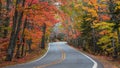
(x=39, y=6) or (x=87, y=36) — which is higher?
(x=39, y=6)

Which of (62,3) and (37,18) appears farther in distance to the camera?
(37,18)

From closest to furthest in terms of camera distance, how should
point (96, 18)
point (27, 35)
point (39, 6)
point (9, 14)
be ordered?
point (39, 6) → point (9, 14) → point (27, 35) → point (96, 18)

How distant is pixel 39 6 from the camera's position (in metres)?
24.5

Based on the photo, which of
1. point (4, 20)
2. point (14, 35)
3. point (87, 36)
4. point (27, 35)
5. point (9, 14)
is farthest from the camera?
point (87, 36)

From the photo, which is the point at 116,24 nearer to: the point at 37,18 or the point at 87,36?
the point at 37,18

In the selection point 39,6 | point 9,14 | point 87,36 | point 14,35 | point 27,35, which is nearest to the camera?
point 39,6

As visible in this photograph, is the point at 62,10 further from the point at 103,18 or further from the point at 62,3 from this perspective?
the point at 103,18

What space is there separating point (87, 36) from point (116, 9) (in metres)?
23.2

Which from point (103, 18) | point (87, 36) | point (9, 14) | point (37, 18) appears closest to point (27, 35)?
point (37, 18)

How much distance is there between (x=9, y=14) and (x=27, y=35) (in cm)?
541

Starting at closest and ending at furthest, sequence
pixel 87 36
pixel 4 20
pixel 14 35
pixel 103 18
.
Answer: pixel 14 35
pixel 4 20
pixel 103 18
pixel 87 36

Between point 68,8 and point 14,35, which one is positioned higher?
point 68,8

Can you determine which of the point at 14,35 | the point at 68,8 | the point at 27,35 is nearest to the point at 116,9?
the point at 68,8

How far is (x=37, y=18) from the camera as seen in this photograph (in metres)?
31.6
